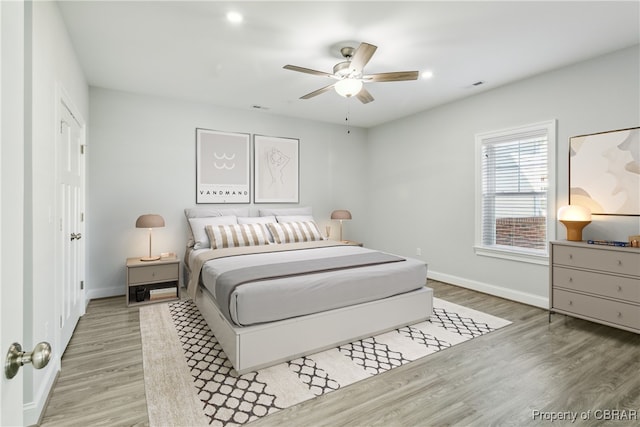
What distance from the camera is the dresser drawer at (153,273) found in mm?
3684

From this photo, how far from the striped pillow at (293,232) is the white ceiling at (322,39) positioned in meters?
1.81

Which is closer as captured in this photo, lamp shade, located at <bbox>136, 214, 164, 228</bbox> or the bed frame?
the bed frame

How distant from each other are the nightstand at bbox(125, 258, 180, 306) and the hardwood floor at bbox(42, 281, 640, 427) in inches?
30.5

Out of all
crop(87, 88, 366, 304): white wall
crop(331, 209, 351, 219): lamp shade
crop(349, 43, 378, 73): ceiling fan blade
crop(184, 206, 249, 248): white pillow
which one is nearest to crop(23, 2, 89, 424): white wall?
crop(87, 88, 366, 304): white wall

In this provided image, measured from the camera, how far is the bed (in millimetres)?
2318

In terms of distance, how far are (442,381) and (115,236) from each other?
407 centimetres

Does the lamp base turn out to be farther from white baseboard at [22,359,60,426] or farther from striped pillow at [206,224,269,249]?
white baseboard at [22,359,60,426]

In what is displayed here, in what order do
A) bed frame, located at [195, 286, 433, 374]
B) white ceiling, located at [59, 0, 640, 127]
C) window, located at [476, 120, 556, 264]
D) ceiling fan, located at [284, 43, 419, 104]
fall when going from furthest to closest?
window, located at [476, 120, 556, 264] < ceiling fan, located at [284, 43, 419, 104] < white ceiling, located at [59, 0, 640, 127] < bed frame, located at [195, 286, 433, 374]

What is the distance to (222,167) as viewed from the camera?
473cm

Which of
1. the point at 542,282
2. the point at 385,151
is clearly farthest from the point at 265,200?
the point at 542,282

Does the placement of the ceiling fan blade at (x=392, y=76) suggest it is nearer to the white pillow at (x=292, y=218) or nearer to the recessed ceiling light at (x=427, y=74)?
the recessed ceiling light at (x=427, y=74)

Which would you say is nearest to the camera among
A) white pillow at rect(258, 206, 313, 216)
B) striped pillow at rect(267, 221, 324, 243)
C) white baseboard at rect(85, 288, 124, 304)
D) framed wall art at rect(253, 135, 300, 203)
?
white baseboard at rect(85, 288, 124, 304)

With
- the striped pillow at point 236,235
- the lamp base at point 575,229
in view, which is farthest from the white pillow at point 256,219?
the lamp base at point 575,229
